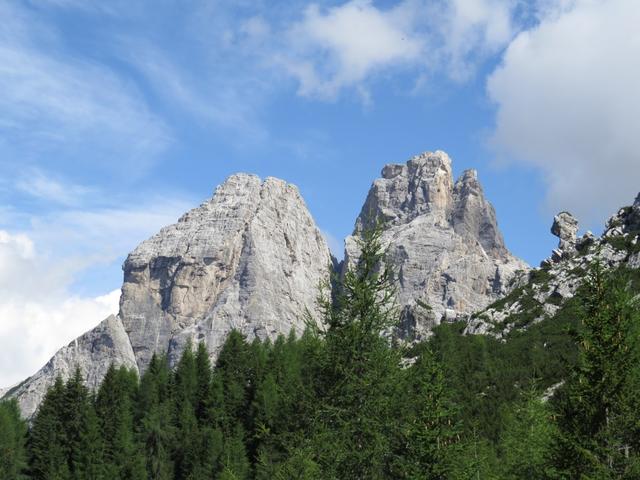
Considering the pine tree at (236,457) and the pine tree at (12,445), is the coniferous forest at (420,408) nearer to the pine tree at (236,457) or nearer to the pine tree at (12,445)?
the pine tree at (236,457)

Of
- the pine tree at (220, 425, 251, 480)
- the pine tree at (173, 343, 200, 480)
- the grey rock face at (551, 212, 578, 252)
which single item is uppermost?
the grey rock face at (551, 212, 578, 252)

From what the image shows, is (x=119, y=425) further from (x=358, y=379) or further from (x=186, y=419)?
(x=358, y=379)

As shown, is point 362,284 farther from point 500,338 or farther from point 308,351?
point 500,338

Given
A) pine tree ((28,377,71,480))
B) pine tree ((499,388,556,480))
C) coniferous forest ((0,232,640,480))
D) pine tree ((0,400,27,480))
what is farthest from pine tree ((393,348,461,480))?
pine tree ((0,400,27,480))

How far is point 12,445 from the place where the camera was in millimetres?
83625

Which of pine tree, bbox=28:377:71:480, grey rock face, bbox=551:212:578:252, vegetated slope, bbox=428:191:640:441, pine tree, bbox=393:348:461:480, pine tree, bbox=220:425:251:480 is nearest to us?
pine tree, bbox=393:348:461:480

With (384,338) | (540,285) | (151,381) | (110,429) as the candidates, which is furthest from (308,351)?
(540,285)

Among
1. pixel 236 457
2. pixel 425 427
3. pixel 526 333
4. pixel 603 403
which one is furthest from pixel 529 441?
pixel 526 333

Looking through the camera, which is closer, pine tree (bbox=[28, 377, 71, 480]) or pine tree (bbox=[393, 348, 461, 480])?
pine tree (bbox=[393, 348, 461, 480])

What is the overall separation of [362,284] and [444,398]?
11448 mm

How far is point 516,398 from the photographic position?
79.4m

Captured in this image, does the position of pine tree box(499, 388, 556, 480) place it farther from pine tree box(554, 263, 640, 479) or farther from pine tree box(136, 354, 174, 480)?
pine tree box(136, 354, 174, 480)

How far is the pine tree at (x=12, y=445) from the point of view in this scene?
79562 mm

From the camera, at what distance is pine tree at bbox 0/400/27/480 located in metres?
79.6
